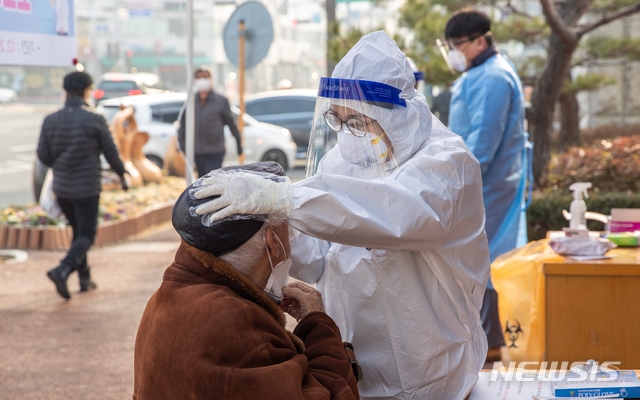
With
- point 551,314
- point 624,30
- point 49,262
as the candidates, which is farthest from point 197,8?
point 551,314

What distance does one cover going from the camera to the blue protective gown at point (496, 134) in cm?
431

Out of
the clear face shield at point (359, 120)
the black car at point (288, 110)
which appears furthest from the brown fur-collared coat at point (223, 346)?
the black car at point (288, 110)

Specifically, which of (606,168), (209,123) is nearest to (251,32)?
(209,123)

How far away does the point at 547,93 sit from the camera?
8.12 meters

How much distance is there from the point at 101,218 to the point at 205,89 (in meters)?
2.07

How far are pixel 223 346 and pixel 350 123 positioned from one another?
76 cm

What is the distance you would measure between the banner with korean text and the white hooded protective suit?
2.04 metres

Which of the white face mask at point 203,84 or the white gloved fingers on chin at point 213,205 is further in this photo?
the white face mask at point 203,84

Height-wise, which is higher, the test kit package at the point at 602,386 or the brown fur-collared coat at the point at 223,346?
the brown fur-collared coat at the point at 223,346

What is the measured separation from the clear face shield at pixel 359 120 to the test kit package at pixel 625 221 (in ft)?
7.51

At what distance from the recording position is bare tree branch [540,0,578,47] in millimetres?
6961

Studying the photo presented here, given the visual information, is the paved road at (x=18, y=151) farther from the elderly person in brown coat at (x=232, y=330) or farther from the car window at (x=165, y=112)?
the elderly person in brown coat at (x=232, y=330)

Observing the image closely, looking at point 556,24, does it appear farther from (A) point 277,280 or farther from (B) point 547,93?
(A) point 277,280

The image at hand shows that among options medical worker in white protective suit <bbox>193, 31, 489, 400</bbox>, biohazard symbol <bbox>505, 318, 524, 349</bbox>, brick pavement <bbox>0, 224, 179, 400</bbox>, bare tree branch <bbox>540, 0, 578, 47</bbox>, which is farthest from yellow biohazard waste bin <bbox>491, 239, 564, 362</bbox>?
bare tree branch <bbox>540, 0, 578, 47</bbox>
